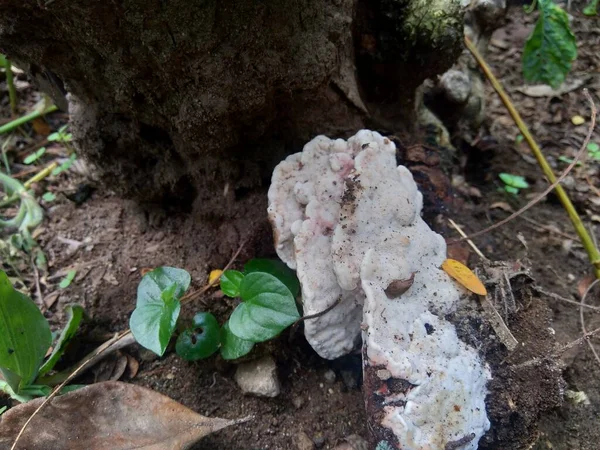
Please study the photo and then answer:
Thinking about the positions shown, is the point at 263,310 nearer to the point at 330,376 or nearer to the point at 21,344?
the point at 330,376

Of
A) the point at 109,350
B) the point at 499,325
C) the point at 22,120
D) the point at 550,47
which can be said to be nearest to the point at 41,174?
the point at 22,120

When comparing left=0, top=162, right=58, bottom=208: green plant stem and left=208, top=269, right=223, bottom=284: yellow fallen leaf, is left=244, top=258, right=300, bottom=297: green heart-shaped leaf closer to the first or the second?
left=208, top=269, right=223, bottom=284: yellow fallen leaf

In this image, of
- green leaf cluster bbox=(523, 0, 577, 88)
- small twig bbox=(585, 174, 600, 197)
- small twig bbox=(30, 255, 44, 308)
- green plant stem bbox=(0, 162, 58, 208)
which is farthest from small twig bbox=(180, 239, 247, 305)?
small twig bbox=(585, 174, 600, 197)

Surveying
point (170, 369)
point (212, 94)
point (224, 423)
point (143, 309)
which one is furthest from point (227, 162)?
point (224, 423)

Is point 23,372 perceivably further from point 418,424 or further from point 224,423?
point 418,424

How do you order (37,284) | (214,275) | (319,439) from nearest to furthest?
1. (319,439)
2. (214,275)
3. (37,284)
